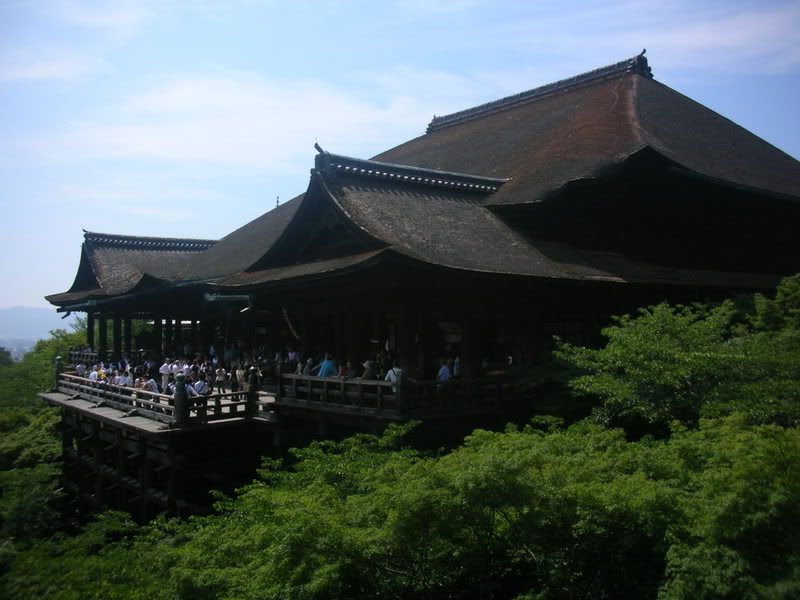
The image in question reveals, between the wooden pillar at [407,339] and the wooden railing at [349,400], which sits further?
the wooden pillar at [407,339]

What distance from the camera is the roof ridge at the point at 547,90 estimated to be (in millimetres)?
26938

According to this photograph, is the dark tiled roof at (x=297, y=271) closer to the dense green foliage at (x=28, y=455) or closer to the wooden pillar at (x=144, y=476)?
the wooden pillar at (x=144, y=476)

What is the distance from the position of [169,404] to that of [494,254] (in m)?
8.58

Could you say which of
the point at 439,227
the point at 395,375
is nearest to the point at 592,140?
the point at 439,227

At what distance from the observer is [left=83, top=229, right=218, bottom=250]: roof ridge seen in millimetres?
35344

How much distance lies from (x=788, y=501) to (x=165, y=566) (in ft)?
24.9

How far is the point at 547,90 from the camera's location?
29297 millimetres

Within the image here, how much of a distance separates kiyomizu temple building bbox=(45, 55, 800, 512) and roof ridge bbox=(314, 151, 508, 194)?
0.04 metres

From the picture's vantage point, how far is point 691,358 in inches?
412

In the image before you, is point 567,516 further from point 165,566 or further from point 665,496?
point 165,566

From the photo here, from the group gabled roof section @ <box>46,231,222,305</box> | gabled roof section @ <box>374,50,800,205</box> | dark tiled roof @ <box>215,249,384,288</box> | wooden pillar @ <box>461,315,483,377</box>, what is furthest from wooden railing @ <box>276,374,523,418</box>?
A: gabled roof section @ <box>46,231,222,305</box>

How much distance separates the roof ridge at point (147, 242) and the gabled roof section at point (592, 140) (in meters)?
12.0

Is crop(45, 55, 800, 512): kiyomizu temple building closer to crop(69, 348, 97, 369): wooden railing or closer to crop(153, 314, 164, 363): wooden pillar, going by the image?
crop(153, 314, 164, 363): wooden pillar

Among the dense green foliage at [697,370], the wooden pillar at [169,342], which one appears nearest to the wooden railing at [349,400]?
the dense green foliage at [697,370]
